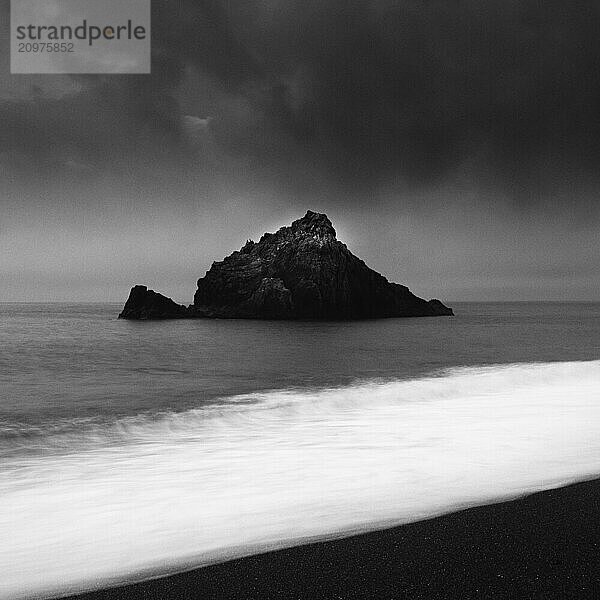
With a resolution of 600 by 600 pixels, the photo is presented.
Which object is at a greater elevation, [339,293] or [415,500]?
[339,293]

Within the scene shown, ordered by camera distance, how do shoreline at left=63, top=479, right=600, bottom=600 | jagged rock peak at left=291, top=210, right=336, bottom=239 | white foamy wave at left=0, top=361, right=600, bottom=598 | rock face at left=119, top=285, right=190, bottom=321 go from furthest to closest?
jagged rock peak at left=291, top=210, right=336, bottom=239 → rock face at left=119, top=285, right=190, bottom=321 → white foamy wave at left=0, top=361, right=600, bottom=598 → shoreline at left=63, top=479, right=600, bottom=600

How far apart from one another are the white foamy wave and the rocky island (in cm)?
5903

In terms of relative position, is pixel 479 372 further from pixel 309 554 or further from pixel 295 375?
pixel 309 554

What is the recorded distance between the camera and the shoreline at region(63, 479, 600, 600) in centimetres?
231

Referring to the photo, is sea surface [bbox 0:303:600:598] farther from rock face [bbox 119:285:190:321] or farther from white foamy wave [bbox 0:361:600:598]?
rock face [bbox 119:285:190:321]

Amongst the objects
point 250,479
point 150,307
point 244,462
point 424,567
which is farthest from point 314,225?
point 424,567

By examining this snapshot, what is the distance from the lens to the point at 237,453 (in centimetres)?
605

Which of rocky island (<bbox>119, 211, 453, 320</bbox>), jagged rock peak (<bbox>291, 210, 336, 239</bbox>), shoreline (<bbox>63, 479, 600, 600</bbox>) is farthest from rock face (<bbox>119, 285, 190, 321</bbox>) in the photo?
shoreline (<bbox>63, 479, 600, 600</bbox>)

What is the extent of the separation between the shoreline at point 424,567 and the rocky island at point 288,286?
64.1 meters

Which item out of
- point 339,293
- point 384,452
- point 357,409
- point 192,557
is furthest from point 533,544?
point 339,293

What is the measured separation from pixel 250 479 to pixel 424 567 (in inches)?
96.1

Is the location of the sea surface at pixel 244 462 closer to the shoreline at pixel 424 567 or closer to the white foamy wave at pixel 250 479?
the white foamy wave at pixel 250 479

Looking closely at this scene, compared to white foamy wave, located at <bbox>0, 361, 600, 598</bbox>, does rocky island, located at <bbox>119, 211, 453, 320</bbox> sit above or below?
above

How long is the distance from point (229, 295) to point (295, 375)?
188ft
